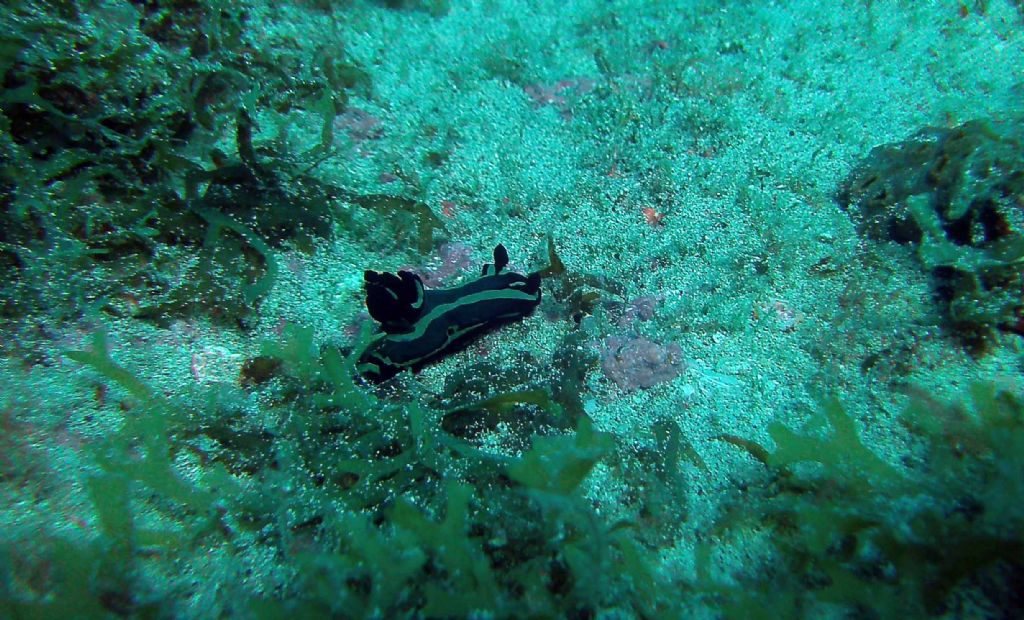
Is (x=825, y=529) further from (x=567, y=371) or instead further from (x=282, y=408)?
(x=282, y=408)

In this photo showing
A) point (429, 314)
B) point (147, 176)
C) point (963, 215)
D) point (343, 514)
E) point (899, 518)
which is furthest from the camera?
point (147, 176)

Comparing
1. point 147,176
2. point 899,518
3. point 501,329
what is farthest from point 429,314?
point 899,518

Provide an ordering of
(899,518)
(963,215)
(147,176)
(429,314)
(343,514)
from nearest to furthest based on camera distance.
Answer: (899,518)
(343,514)
(963,215)
(429,314)
(147,176)

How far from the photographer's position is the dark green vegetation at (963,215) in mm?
2301

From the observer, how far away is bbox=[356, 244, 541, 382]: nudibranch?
8.21ft

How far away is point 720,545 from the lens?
2.01m

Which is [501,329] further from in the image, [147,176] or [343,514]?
[147,176]

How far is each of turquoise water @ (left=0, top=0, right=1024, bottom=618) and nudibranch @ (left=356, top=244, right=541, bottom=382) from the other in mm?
20

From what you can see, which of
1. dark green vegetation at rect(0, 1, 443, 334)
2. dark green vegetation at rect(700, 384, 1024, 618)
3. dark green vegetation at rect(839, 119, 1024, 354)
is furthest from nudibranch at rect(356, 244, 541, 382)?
dark green vegetation at rect(839, 119, 1024, 354)

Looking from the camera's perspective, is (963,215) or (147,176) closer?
(963,215)

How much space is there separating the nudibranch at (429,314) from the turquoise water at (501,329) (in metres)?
0.02

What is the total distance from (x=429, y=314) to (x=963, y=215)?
2.98 m

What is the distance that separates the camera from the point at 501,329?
2865mm

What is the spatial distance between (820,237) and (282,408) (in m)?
3.34
